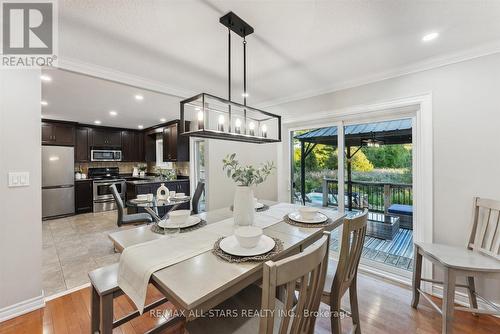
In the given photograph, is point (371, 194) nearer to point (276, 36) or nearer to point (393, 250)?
point (393, 250)

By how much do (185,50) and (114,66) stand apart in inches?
35.4

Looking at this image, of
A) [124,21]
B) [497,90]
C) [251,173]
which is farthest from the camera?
[497,90]

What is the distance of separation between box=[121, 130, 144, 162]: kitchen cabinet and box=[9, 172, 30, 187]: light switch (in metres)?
5.04

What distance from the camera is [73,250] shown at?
318 centimetres

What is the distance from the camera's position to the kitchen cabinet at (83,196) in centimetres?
531

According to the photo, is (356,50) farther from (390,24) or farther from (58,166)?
(58,166)

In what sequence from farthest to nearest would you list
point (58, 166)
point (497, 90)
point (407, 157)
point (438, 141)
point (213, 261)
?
1. point (58, 166)
2. point (407, 157)
3. point (438, 141)
4. point (497, 90)
5. point (213, 261)

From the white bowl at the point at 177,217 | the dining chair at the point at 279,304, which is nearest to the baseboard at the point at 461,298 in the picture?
the dining chair at the point at 279,304

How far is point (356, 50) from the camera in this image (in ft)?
6.48

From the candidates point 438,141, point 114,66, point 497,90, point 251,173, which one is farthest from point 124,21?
point 497,90

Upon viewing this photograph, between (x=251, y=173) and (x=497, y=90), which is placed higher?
(x=497, y=90)

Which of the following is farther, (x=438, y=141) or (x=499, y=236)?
(x=438, y=141)

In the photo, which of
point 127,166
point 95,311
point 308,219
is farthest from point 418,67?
point 127,166

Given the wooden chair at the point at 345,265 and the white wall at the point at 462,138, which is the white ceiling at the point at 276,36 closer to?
the white wall at the point at 462,138
